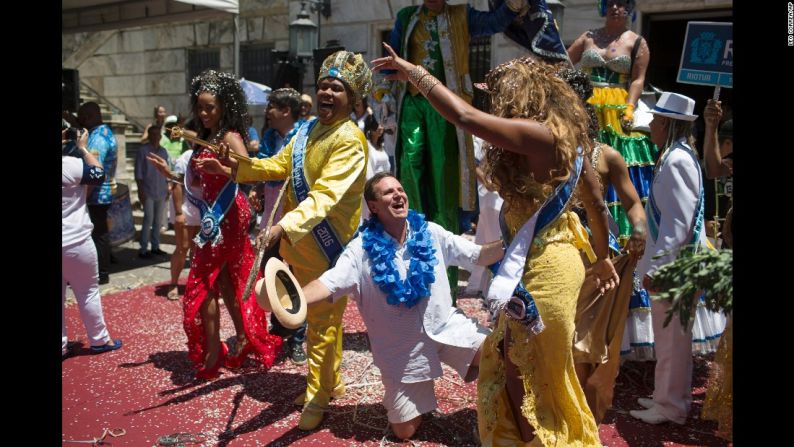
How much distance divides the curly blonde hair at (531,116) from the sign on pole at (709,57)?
4.36 ft

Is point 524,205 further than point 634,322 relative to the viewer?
No

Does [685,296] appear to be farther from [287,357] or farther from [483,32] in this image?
[287,357]

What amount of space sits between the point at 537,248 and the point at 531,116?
0.53m

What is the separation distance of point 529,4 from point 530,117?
83.3 inches

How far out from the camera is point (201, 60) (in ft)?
53.3

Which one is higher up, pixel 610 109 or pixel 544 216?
pixel 610 109

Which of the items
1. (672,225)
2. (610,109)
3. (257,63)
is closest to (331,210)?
(672,225)

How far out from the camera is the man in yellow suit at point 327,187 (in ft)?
12.9

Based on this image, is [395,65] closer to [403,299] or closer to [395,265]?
[395,265]

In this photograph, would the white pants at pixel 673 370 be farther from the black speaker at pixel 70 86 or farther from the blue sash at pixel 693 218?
the black speaker at pixel 70 86

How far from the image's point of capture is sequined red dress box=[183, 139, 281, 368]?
15.9ft

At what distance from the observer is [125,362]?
5.23 m
